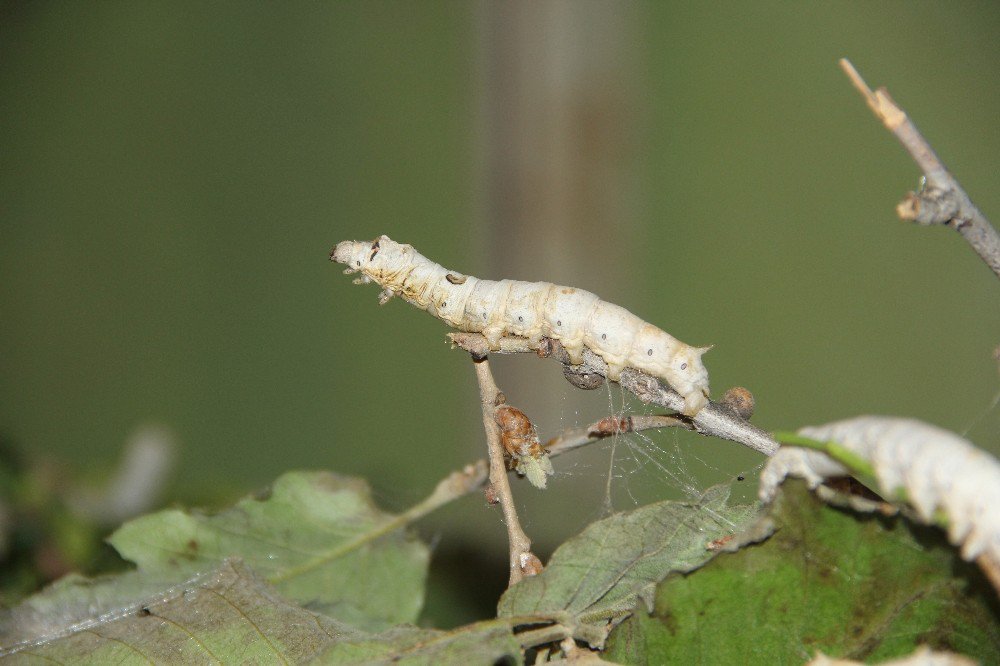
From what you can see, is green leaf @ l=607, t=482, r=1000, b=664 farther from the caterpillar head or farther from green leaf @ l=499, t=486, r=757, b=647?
the caterpillar head

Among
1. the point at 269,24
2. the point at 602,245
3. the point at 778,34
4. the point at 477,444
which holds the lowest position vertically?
the point at 477,444

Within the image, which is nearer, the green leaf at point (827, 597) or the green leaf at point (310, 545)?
the green leaf at point (827, 597)

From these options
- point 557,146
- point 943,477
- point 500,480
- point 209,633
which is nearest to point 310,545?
point 209,633

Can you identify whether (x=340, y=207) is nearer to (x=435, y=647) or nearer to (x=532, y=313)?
(x=532, y=313)

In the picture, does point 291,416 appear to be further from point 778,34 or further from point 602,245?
point 778,34

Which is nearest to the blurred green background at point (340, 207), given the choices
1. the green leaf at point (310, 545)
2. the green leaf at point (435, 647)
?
the green leaf at point (310, 545)

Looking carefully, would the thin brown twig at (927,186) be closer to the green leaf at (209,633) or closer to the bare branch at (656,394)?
the bare branch at (656,394)

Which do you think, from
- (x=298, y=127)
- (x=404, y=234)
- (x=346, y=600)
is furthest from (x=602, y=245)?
(x=346, y=600)

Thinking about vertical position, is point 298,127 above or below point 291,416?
above
